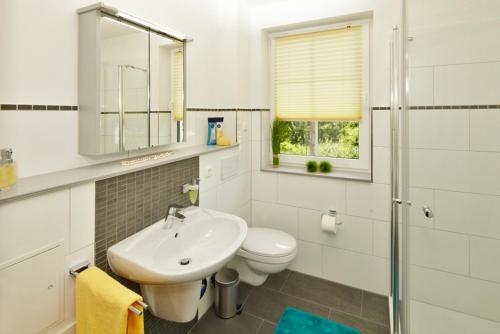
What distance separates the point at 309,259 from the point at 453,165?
1.36 m

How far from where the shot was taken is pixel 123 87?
1.38 metres

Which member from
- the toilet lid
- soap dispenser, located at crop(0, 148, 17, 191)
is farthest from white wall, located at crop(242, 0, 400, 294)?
soap dispenser, located at crop(0, 148, 17, 191)

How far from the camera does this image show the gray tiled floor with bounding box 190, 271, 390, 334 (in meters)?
1.92

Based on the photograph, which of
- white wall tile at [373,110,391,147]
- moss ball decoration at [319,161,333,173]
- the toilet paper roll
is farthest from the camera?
moss ball decoration at [319,161,333,173]

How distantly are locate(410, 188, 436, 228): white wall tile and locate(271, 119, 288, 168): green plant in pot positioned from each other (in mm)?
1266

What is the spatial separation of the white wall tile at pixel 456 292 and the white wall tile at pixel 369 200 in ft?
1.83

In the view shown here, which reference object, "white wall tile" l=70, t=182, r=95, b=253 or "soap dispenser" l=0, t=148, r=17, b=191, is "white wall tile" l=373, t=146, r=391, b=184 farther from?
Result: "soap dispenser" l=0, t=148, r=17, b=191

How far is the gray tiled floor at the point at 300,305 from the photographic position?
1916 mm

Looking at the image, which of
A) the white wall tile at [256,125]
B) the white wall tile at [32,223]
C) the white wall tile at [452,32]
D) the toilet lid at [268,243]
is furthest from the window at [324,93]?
the white wall tile at [32,223]

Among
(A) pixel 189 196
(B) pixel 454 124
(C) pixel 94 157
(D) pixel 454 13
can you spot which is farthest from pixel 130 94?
(D) pixel 454 13

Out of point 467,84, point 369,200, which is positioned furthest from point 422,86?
point 369,200

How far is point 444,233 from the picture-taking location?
5.47ft

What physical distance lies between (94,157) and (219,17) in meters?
1.49

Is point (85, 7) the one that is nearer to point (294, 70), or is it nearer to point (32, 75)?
point (32, 75)
